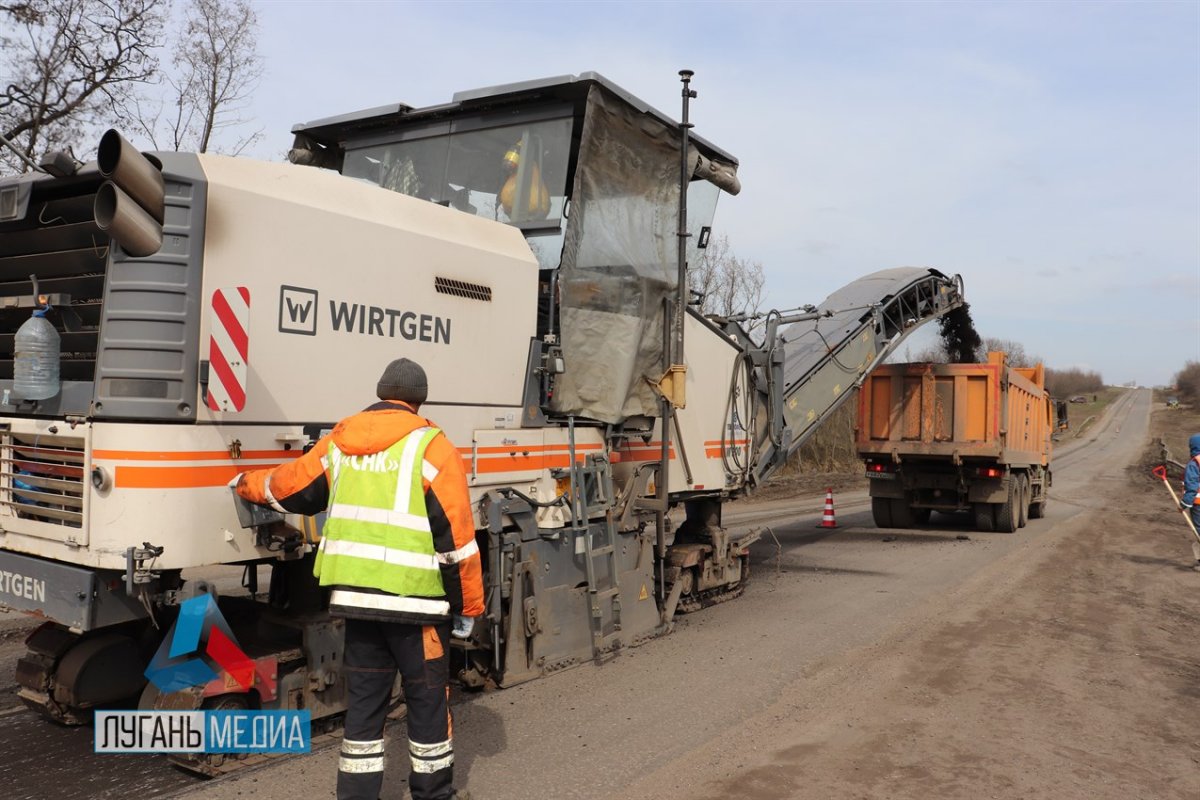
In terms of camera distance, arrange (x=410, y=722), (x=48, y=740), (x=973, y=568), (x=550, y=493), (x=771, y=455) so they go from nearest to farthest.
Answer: (x=410, y=722)
(x=48, y=740)
(x=550, y=493)
(x=771, y=455)
(x=973, y=568)

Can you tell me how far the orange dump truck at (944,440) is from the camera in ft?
42.6

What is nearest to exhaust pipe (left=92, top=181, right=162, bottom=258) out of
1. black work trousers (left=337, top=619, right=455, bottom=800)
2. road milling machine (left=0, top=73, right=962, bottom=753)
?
road milling machine (left=0, top=73, right=962, bottom=753)

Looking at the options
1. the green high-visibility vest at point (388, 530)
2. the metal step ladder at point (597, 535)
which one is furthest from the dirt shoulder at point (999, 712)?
the green high-visibility vest at point (388, 530)

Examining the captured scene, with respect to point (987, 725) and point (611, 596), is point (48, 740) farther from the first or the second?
point (987, 725)

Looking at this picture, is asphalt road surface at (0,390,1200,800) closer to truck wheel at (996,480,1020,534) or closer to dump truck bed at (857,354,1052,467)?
dump truck bed at (857,354,1052,467)

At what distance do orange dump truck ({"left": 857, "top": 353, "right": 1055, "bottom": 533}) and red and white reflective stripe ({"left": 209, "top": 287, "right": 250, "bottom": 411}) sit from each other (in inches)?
431

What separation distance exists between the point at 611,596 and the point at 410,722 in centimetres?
277

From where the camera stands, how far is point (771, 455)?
27.9ft

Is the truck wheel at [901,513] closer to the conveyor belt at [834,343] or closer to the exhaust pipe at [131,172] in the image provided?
the conveyor belt at [834,343]

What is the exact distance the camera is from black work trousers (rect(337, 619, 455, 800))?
133 inches

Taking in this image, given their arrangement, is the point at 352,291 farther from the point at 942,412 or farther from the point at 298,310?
the point at 942,412

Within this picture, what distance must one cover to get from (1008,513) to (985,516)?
33cm

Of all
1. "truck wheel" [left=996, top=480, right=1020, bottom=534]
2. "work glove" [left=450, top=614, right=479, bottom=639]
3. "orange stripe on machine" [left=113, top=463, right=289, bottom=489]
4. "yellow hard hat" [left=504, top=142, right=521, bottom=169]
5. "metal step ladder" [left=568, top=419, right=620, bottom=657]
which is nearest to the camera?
"work glove" [left=450, top=614, right=479, bottom=639]

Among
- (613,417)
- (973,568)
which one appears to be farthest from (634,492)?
(973,568)
